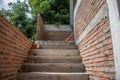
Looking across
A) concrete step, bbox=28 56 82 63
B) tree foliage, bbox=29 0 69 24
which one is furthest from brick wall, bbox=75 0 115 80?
tree foliage, bbox=29 0 69 24

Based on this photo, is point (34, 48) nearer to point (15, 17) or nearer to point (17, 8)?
point (15, 17)

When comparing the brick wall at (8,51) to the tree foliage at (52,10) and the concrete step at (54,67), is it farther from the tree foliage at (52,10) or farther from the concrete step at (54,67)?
the tree foliage at (52,10)

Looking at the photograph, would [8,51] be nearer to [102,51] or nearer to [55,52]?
[102,51]

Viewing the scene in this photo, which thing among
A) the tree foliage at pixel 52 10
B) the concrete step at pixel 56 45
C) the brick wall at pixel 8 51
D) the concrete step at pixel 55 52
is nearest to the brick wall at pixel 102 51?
the concrete step at pixel 55 52

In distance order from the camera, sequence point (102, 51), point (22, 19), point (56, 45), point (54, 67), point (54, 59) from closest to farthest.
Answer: point (102, 51) < point (54, 67) < point (54, 59) < point (56, 45) < point (22, 19)

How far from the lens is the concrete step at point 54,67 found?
3.78 meters

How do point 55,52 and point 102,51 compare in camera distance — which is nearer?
point 102,51

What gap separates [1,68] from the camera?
2418 millimetres

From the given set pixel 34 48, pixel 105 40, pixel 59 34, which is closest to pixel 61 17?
pixel 59 34

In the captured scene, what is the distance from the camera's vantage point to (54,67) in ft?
12.5

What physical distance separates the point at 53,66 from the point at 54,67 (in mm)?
34

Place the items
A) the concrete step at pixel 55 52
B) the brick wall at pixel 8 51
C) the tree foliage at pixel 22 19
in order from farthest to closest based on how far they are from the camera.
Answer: the tree foliage at pixel 22 19
the concrete step at pixel 55 52
the brick wall at pixel 8 51

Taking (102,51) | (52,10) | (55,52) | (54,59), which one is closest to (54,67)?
(54,59)

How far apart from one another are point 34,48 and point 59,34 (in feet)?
11.5
